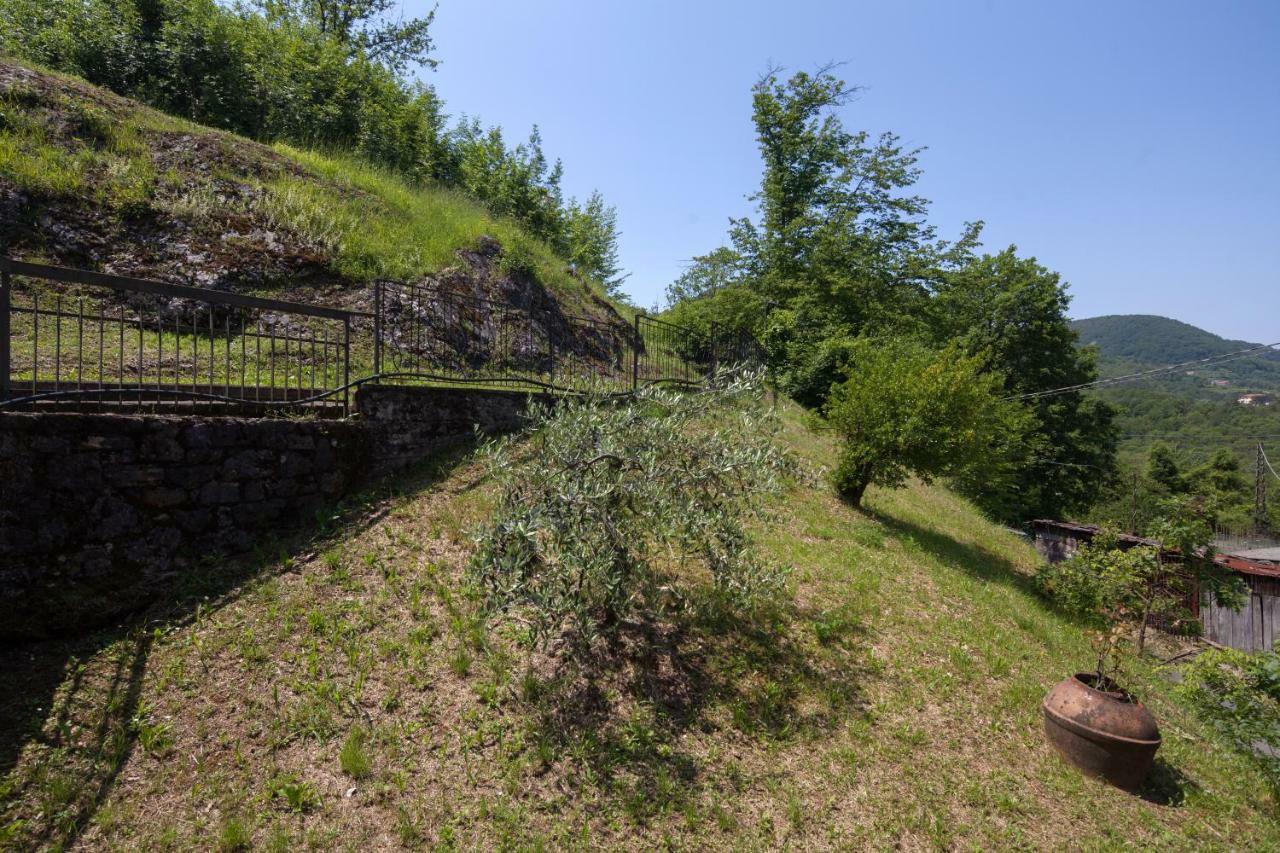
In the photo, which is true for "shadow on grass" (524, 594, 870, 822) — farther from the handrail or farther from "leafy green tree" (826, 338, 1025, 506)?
"leafy green tree" (826, 338, 1025, 506)

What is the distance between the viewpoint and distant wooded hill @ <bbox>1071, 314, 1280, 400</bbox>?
9619cm

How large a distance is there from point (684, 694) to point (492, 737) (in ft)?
4.98

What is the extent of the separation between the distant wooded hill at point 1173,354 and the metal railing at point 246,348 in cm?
9601

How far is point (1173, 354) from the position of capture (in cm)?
11200

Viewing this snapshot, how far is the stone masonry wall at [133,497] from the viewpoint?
422cm

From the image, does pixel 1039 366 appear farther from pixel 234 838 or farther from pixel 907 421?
pixel 234 838

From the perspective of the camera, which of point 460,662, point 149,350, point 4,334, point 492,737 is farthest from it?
point 149,350

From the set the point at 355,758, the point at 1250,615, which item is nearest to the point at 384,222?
the point at 355,758

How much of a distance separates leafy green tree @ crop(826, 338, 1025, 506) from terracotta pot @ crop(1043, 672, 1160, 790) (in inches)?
190

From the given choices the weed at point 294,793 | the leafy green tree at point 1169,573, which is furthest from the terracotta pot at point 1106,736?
the weed at point 294,793

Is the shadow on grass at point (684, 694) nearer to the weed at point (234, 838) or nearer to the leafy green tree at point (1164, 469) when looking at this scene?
the weed at point (234, 838)

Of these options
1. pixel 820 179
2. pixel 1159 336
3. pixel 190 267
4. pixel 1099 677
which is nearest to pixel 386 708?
pixel 1099 677

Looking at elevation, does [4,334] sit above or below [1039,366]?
below

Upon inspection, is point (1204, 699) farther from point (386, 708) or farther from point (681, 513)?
point (386, 708)
